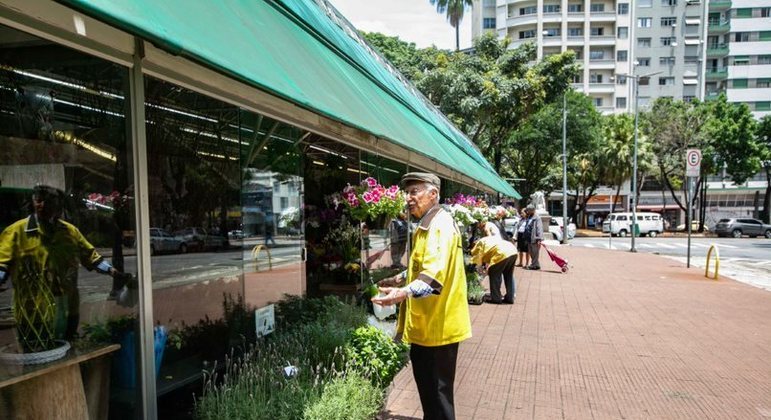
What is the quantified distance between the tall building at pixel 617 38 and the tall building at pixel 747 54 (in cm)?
316

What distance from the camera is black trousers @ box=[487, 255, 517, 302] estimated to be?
9141 mm

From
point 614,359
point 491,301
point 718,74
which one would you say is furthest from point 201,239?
point 718,74

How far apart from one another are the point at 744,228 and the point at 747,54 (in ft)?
109

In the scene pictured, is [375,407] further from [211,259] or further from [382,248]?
[382,248]

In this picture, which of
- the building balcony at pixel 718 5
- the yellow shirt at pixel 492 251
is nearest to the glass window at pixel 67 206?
the yellow shirt at pixel 492 251

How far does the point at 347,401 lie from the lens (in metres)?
3.33

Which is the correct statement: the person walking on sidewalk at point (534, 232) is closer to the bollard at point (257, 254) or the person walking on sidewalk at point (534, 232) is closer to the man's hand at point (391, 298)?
the bollard at point (257, 254)

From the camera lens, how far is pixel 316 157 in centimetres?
669

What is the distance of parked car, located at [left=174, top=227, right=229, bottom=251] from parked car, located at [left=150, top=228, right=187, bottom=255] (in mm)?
49

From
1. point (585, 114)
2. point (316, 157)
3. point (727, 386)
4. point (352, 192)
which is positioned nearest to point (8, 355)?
point (352, 192)

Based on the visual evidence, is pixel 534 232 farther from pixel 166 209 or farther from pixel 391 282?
pixel 166 209

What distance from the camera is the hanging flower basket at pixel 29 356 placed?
8.31 ft

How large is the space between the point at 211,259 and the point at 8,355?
2357 millimetres

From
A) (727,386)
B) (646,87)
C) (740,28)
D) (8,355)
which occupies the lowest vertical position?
(727,386)
